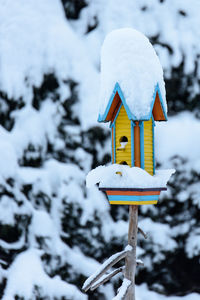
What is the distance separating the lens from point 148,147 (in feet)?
9.25

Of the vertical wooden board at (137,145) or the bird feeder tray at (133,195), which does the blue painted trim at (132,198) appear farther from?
the vertical wooden board at (137,145)

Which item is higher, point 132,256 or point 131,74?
point 131,74

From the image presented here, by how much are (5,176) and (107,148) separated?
1.42 metres

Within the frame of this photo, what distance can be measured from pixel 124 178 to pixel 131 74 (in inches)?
26.0

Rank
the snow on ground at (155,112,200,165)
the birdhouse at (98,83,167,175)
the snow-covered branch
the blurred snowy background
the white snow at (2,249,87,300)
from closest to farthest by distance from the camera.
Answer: the snow-covered branch → the birdhouse at (98,83,167,175) → the white snow at (2,249,87,300) → the blurred snowy background → the snow on ground at (155,112,200,165)

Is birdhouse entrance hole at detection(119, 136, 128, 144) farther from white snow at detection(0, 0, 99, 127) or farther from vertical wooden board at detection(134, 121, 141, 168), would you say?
white snow at detection(0, 0, 99, 127)

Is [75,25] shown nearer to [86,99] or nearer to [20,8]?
[20,8]

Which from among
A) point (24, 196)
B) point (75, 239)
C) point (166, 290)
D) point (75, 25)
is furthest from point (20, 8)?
point (166, 290)

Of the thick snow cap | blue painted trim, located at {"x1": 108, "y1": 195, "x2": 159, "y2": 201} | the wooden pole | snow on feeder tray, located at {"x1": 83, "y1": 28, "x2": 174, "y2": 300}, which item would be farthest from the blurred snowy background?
the thick snow cap

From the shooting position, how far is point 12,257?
4.62 m

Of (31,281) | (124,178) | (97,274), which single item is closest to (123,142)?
(124,178)

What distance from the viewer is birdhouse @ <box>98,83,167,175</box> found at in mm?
2686

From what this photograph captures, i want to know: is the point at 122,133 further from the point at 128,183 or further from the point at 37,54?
the point at 37,54

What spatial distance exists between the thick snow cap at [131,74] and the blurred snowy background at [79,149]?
2.41 meters
